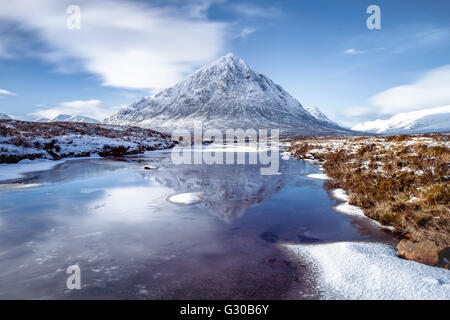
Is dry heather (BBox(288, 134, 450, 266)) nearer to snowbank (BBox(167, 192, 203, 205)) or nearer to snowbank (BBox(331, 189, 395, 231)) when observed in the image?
snowbank (BBox(331, 189, 395, 231))

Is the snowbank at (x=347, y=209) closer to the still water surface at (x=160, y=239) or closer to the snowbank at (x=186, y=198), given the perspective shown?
the still water surface at (x=160, y=239)

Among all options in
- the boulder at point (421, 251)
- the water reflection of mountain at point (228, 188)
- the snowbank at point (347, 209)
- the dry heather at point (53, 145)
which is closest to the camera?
the boulder at point (421, 251)

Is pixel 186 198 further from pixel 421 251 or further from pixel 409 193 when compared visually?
pixel 409 193

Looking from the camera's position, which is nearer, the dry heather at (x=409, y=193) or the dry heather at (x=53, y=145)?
the dry heather at (x=409, y=193)

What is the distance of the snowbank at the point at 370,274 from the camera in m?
4.03

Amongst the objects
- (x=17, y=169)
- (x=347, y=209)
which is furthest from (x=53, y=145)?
(x=347, y=209)

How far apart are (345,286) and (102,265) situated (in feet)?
17.0

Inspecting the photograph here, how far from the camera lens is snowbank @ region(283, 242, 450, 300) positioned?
13.2ft

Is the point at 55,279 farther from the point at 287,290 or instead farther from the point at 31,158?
the point at 31,158

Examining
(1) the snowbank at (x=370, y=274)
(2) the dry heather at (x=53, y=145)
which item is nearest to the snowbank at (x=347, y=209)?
(1) the snowbank at (x=370, y=274)

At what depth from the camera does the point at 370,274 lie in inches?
182
